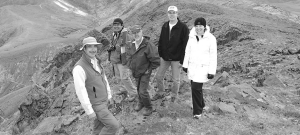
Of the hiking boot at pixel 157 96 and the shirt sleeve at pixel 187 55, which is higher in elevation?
the shirt sleeve at pixel 187 55

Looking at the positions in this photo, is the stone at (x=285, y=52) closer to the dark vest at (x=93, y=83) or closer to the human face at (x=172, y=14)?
the human face at (x=172, y=14)

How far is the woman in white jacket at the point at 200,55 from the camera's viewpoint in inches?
245

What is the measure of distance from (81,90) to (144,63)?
94.4 inches

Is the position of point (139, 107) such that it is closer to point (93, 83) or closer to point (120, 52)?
point (120, 52)

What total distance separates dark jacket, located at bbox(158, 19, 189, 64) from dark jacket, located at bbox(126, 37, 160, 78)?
73 centimetres

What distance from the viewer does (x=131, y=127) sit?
722 cm

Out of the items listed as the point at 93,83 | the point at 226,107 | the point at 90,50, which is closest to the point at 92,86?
the point at 93,83

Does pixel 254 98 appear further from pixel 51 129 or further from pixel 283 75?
pixel 51 129

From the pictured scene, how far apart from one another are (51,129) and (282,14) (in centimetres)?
2624

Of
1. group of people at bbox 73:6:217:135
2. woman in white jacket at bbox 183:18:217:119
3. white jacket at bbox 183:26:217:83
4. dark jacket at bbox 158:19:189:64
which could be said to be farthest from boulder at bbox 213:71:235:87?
white jacket at bbox 183:26:217:83

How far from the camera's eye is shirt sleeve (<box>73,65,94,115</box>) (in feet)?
15.4

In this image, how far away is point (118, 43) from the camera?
821 centimetres

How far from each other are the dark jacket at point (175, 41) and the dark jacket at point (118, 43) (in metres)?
1.38

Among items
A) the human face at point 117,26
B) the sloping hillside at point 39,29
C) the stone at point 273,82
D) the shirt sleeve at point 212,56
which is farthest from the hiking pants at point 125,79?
the sloping hillside at point 39,29
